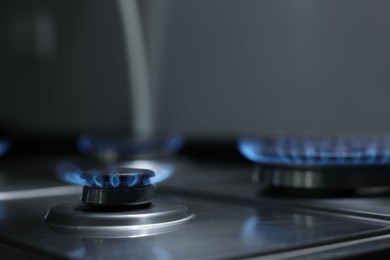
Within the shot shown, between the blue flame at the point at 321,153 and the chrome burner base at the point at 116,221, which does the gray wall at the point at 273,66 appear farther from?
the chrome burner base at the point at 116,221

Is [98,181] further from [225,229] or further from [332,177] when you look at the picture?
[332,177]

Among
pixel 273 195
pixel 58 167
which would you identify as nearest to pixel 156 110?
pixel 58 167

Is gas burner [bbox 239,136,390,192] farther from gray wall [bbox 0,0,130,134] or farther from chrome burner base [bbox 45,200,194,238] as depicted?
gray wall [bbox 0,0,130,134]

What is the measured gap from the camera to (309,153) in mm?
809

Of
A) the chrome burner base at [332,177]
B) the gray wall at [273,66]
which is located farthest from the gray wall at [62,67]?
the chrome burner base at [332,177]

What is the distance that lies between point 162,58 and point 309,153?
2.42 feet

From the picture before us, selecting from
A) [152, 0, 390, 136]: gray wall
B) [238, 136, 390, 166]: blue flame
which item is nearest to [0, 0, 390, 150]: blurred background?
[152, 0, 390, 136]: gray wall

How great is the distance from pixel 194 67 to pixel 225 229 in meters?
0.85

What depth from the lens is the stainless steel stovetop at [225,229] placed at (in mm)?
496

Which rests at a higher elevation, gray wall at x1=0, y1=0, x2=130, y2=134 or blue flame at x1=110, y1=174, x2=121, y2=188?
gray wall at x1=0, y1=0, x2=130, y2=134

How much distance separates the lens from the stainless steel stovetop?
0.50 meters

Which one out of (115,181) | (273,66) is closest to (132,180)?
(115,181)

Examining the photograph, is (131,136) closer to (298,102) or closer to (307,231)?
(298,102)

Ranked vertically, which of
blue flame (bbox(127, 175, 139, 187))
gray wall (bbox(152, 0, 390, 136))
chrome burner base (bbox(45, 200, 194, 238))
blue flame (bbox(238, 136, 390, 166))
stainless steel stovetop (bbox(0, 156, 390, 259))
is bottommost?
stainless steel stovetop (bbox(0, 156, 390, 259))
